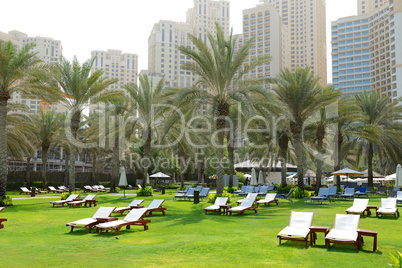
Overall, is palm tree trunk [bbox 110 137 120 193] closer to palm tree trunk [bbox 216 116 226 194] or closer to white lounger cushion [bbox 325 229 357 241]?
palm tree trunk [bbox 216 116 226 194]

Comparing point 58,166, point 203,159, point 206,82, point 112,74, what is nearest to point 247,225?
point 206,82

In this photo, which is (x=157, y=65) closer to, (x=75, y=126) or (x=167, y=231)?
(x=75, y=126)

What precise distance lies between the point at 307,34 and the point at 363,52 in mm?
30991

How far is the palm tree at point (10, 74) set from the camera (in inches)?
750

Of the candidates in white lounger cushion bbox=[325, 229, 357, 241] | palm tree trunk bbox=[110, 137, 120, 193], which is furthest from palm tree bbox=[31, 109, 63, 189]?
white lounger cushion bbox=[325, 229, 357, 241]

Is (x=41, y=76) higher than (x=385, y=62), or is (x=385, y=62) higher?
(x=385, y=62)

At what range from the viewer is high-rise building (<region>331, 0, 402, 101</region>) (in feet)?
343

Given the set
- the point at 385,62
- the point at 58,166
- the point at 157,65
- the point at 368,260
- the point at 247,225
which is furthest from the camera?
the point at 157,65

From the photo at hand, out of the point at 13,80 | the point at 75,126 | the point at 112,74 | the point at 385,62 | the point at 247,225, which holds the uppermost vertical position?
the point at 112,74

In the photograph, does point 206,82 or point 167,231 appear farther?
point 206,82

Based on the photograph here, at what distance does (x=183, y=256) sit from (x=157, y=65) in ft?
428

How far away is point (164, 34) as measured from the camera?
440 ft

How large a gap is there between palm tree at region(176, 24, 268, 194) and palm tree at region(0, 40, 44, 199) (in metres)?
8.84

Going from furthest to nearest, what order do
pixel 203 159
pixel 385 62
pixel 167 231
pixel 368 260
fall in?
pixel 385 62
pixel 203 159
pixel 167 231
pixel 368 260
